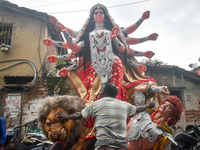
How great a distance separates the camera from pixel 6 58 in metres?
7.12

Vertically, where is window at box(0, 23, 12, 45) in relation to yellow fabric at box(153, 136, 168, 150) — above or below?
above

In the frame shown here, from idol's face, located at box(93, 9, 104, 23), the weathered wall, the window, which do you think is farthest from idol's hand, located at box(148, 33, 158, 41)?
the window

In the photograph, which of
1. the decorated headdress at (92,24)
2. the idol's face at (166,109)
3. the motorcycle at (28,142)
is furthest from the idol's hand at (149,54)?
the motorcycle at (28,142)

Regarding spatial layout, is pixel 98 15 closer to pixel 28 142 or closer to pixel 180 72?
pixel 28 142

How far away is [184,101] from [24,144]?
232 inches

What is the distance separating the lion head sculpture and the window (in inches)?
218

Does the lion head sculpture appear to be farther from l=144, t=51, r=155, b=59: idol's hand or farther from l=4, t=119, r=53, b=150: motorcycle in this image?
l=144, t=51, r=155, b=59: idol's hand

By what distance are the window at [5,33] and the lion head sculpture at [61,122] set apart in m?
5.55

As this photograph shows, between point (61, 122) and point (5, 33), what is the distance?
594 centimetres

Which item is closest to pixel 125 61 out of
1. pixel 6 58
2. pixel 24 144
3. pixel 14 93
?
pixel 24 144

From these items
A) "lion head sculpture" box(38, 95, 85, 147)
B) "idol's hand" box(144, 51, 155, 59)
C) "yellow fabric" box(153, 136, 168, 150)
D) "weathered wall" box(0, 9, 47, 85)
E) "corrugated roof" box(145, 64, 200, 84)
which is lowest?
"yellow fabric" box(153, 136, 168, 150)

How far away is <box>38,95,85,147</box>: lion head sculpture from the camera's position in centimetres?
262

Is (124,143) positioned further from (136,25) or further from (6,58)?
(6,58)

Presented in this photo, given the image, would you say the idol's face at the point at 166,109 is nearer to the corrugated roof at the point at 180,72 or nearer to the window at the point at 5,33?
the corrugated roof at the point at 180,72
